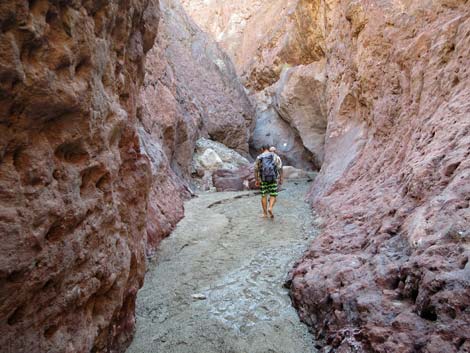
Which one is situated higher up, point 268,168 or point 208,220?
point 268,168

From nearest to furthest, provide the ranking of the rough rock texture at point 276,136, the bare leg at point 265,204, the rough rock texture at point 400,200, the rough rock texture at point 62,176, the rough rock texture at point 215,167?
1. the rough rock texture at point 62,176
2. the rough rock texture at point 400,200
3. the bare leg at point 265,204
4. the rough rock texture at point 215,167
5. the rough rock texture at point 276,136

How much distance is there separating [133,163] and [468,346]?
104 inches

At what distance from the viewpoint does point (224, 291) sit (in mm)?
3736

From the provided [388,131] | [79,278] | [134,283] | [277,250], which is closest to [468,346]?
[79,278]

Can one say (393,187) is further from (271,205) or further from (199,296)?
(271,205)

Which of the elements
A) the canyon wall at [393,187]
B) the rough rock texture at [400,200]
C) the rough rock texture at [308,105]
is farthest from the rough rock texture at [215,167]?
the rough rock texture at [400,200]

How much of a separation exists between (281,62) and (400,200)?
1755cm

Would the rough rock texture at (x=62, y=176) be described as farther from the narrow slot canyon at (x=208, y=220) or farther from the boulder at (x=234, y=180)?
the boulder at (x=234, y=180)

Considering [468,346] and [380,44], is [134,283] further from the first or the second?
[380,44]

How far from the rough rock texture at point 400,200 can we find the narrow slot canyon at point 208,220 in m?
0.02

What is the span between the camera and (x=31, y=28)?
4.92 feet

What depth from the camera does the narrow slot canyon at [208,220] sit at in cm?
166

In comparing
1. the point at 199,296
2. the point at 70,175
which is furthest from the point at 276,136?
the point at 70,175

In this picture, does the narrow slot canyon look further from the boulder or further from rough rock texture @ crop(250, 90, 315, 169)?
A: rough rock texture @ crop(250, 90, 315, 169)
